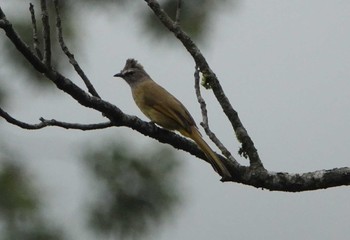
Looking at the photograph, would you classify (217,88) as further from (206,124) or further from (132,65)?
(132,65)

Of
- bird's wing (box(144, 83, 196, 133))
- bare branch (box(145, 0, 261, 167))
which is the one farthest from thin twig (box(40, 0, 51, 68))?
bird's wing (box(144, 83, 196, 133))

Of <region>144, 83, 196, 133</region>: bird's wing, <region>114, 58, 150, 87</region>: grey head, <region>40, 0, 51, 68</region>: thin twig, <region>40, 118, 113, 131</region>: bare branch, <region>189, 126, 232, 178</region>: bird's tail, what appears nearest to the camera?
<region>40, 0, 51, 68</region>: thin twig

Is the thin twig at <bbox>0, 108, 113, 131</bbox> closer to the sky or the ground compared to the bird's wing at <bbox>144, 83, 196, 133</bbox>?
closer to the ground

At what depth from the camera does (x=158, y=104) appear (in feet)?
17.1

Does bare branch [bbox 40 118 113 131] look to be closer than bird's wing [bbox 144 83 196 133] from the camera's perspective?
Yes

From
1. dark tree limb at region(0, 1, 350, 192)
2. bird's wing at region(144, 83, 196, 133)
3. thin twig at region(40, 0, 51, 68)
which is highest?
bird's wing at region(144, 83, 196, 133)

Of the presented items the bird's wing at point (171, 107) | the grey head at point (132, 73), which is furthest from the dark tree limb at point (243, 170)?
the grey head at point (132, 73)

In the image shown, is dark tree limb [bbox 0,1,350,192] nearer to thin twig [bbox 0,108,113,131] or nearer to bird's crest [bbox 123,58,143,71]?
thin twig [bbox 0,108,113,131]

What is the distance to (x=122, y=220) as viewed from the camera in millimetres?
3107

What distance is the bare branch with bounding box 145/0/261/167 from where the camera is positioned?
3.57 m

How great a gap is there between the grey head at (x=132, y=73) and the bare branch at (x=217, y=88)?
209 cm

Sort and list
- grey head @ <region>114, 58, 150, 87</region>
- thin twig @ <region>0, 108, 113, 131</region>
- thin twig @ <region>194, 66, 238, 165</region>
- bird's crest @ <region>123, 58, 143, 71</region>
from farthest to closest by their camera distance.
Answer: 1. bird's crest @ <region>123, 58, 143, 71</region>
2. grey head @ <region>114, 58, 150, 87</region>
3. thin twig @ <region>194, 66, 238, 165</region>
4. thin twig @ <region>0, 108, 113, 131</region>

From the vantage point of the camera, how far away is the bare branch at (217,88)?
357 centimetres

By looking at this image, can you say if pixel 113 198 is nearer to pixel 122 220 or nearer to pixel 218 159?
pixel 122 220
